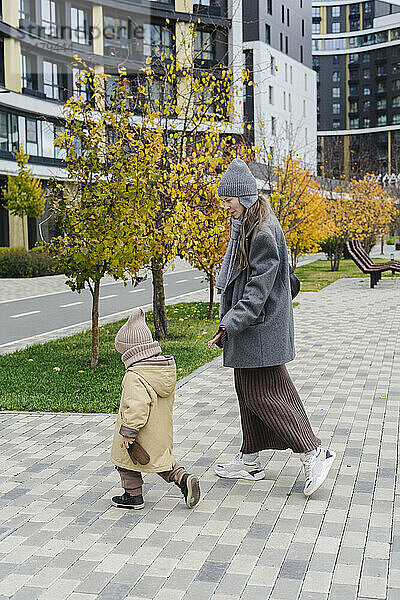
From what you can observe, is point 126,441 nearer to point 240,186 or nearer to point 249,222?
point 249,222

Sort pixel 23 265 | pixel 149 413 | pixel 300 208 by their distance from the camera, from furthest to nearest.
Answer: pixel 23 265
pixel 300 208
pixel 149 413

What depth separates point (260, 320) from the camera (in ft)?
15.7

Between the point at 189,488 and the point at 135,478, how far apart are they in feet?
1.06

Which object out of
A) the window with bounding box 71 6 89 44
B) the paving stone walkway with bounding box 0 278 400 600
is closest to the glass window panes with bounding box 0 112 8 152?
the window with bounding box 71 6 89 44

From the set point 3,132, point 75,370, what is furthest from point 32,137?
point 75,370

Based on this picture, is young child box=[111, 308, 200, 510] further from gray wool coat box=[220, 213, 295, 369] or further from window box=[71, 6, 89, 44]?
window box=[71, 6, 89, 44]

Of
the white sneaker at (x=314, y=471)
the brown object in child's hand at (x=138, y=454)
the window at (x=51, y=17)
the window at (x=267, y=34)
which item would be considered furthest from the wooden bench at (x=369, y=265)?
the window at (x=267, y=34)

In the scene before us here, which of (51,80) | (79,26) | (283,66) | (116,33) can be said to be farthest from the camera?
(283,66)

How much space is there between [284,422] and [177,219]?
6162 mm

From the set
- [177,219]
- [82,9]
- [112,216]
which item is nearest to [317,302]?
[177,219]

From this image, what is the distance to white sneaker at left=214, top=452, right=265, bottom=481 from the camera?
17.1 feet

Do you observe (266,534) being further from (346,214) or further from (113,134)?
(346,214)

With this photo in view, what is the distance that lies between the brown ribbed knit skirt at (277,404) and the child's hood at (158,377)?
0.53 metres

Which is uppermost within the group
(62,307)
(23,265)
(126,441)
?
(126,441)
